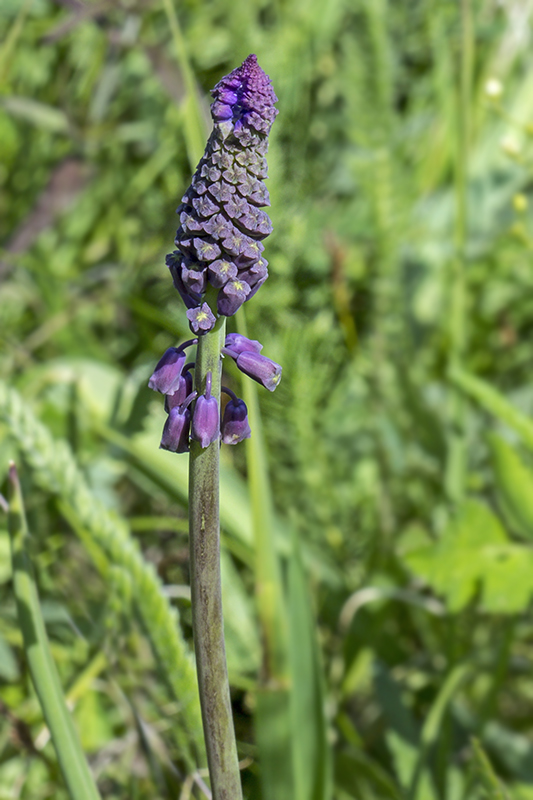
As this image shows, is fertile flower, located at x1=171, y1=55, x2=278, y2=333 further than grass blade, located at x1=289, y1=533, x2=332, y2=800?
No

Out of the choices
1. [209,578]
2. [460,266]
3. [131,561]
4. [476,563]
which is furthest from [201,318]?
[460,266]

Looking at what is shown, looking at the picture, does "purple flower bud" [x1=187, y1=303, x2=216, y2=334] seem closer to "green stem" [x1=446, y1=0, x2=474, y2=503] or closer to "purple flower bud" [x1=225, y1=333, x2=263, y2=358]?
"purple flower bud" [x1=225, y1=333, x2=263, y2=358]

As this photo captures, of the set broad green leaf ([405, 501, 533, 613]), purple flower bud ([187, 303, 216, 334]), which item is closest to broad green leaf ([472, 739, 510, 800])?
broad green leaf ([405, 501, 533, 613])

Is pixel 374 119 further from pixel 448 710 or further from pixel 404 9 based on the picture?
pixel 448 710

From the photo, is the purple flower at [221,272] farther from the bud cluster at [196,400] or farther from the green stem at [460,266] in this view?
the green stem at [460,266]

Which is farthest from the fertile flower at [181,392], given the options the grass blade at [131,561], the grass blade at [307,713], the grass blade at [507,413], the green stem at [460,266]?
the green stem at [460,266]

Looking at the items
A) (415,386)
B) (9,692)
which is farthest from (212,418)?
(415,386)

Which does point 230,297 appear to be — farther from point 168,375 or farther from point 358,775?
point 358,775
